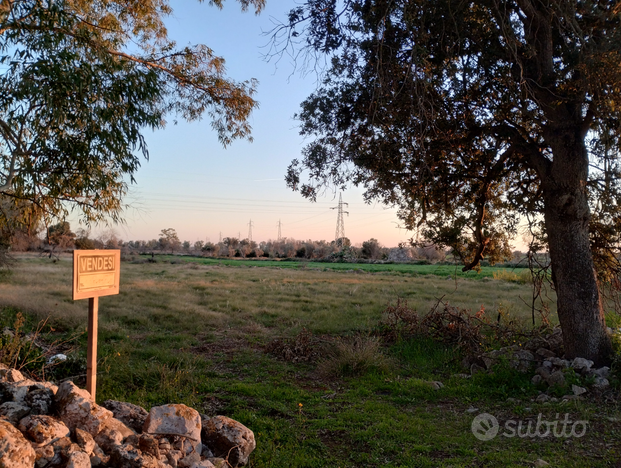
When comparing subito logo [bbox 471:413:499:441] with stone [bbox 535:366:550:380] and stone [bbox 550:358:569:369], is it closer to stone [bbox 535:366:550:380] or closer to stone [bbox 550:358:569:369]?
stone [bbox 535:366:550:380]

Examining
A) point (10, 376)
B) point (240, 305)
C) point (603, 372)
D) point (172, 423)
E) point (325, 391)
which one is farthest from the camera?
point (240, 305)

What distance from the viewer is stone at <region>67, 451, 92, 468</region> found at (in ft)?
9.38

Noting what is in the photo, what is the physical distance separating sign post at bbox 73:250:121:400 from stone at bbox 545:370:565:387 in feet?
20.9

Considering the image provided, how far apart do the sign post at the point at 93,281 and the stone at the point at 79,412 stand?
118 centimetres

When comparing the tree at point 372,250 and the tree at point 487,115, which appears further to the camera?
the tree at point 372,250

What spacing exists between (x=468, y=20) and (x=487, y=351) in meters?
6.32

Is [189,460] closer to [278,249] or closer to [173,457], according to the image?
[173,457]

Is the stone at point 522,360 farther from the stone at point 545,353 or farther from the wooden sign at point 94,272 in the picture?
the wooden sign at point 94,272

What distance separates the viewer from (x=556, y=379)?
21.7 feet

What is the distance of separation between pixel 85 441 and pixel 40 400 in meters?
0.76

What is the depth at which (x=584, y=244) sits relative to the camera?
294 inches

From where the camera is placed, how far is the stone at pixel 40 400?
3613mm

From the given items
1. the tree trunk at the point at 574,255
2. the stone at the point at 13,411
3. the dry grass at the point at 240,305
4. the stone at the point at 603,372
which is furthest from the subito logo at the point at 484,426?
the dry grass at the point at 240,305

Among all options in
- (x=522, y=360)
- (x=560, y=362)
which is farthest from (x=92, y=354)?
(x=560, y=362)
